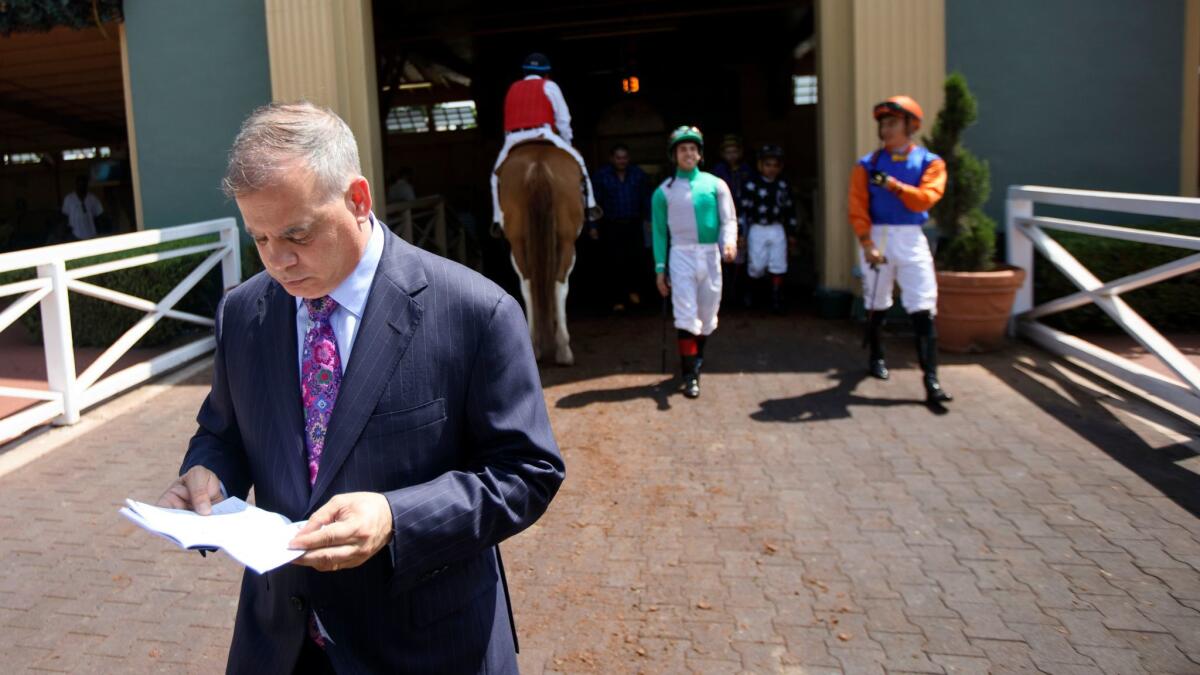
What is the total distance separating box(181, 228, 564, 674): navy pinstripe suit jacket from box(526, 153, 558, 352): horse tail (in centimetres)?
561

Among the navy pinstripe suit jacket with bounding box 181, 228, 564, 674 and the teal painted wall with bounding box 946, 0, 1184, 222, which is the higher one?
the teal painted wall with bounding box 946, 0, 1184, 222

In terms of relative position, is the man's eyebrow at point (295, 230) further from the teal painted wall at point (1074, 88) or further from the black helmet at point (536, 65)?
the teal painted wall at point (1074, 88)

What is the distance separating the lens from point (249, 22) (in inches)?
366

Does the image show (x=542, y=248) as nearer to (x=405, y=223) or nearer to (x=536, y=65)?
(x=536, y=65)

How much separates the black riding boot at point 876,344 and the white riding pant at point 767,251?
297 centimetres

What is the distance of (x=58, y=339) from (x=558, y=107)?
13.5 ft

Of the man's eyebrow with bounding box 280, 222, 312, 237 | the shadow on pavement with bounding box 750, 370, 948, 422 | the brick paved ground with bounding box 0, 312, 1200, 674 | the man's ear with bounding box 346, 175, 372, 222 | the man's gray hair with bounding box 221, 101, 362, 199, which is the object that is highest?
the man's gray hair with bounding box 221, 101, 362, 199

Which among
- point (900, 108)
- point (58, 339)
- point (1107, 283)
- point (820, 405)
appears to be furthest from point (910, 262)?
point (58, 339)

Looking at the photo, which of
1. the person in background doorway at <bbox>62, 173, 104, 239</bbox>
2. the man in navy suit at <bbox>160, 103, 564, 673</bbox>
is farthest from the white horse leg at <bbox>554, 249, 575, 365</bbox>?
the person in background doorway at <bbox>62, 173, 104, 239</bbox>

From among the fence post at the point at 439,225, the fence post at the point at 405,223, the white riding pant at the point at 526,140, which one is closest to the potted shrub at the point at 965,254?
the white riding pant at the point at 526,140

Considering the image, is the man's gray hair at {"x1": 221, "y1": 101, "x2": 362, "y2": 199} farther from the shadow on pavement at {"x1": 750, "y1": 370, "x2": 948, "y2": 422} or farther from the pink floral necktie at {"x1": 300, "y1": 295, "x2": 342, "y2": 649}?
the shadow on pavement at {"x1": 750, "y1": 370, "x2": 948, "y2": 422}

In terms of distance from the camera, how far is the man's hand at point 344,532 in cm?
157

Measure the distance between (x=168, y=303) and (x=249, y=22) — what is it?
334cm

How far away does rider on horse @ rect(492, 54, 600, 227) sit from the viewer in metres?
7.59
